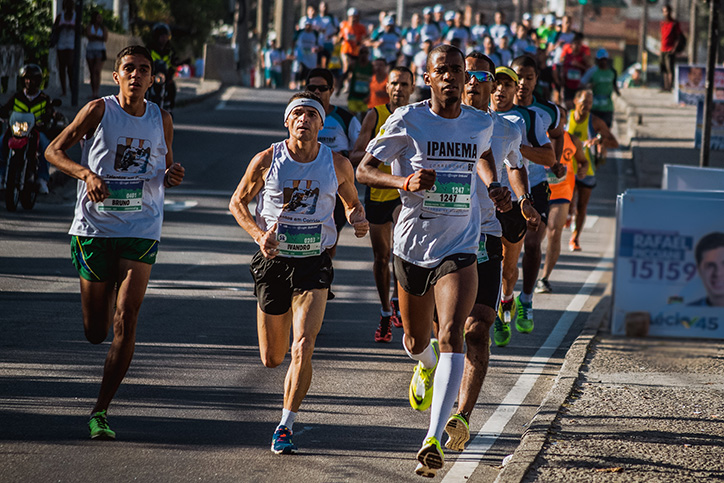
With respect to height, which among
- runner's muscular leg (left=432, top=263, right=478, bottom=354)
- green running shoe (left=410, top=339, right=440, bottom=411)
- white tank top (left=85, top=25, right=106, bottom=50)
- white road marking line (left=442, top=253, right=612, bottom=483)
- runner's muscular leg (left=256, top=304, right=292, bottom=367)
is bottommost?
white road marking line (left=442, top=253, right=612, bottom=483)

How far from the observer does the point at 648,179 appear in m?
21.4

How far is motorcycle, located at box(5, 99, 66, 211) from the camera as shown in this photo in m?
14.9

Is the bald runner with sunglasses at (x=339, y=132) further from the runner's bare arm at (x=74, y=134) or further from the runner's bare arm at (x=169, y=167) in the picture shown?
the runner's bare arm at (x=74, y=134)

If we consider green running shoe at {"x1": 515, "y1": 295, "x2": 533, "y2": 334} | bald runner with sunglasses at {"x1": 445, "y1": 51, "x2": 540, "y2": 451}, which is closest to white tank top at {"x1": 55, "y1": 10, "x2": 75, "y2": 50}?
green running shoe at {"x1": 515, "y1": 295, "x2": 533, "y2": 334}

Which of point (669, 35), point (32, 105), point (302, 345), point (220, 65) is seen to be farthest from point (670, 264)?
point (220, 65)

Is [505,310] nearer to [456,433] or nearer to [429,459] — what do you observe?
[456,433]

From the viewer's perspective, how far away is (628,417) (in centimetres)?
744

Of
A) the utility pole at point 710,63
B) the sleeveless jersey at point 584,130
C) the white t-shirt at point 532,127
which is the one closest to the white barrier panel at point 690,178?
the white t-shirt at point 532,127

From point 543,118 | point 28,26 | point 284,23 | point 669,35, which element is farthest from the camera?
point 284,23

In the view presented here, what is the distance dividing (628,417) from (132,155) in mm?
3283

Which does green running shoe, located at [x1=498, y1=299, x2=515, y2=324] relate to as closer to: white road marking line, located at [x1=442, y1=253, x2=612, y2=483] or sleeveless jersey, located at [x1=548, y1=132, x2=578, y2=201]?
white road marking line, located at [x1=442, y1=253, x2=612, y2=483]

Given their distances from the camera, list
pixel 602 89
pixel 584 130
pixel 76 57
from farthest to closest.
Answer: pixel 602 89 → pixel 76 57 → pixel 584 130

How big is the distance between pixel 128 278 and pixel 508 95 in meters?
3.50

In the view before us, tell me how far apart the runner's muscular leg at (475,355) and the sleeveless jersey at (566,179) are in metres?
4.57
